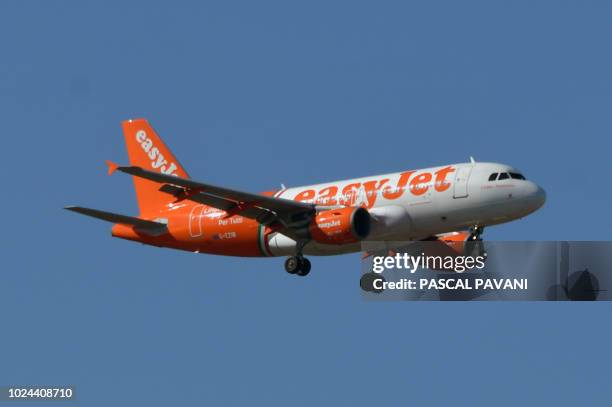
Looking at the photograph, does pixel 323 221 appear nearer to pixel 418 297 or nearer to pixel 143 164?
pixel 418 297

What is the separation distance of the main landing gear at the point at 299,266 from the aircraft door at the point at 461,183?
740 centimetres

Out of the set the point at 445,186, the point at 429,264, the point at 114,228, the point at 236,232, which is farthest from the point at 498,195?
the point at 114,228

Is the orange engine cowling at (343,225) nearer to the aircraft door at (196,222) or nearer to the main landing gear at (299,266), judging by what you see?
the main landing gear at (299,266)

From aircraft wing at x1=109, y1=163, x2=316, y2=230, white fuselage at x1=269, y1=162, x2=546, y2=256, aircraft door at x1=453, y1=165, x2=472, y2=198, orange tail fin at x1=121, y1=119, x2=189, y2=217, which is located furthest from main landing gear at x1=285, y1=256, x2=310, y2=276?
orange tail fin at x1=121, y1=119, x2=189, y2=217

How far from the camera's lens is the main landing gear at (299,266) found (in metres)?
58.5

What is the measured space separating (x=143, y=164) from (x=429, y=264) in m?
15.8

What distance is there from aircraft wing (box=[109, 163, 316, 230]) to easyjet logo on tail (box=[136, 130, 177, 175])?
317 inches

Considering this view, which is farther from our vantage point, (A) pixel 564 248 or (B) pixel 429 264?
(B) pixel 429 264

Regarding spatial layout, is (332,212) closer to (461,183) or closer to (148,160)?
(461,183)

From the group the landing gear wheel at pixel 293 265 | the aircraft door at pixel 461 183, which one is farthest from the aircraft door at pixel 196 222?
the aircraft door at pixel 461 183

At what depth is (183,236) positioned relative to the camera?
6147cm

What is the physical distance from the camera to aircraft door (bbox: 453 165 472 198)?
5500cm

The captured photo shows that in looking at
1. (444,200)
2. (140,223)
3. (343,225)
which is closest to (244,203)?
(343,225)
